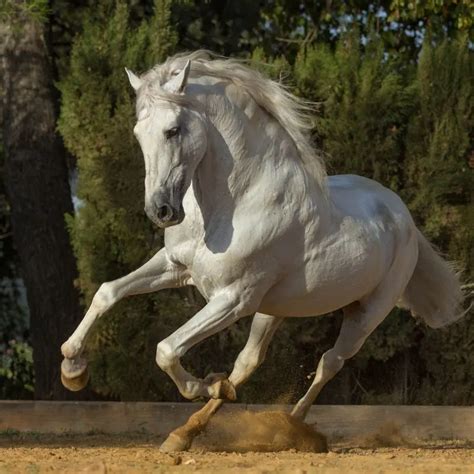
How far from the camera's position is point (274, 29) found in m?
13.0

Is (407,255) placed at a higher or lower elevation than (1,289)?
higher

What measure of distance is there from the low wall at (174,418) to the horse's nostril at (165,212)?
2.94 metres

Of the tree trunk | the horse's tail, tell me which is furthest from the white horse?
the tree trunk

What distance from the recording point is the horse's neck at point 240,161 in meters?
6.72

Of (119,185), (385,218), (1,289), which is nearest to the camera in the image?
(385,218)

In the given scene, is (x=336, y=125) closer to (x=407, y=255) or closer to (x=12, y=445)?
(x=407, y=255)

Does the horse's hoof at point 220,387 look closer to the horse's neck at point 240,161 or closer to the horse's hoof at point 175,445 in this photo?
the horse's hoof at point 175,445

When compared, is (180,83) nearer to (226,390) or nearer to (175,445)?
(226,390)

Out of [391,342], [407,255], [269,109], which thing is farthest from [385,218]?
[391,342]

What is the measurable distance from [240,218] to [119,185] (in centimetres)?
338

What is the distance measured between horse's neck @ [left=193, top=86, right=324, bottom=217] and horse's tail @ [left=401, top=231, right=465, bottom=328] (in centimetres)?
159

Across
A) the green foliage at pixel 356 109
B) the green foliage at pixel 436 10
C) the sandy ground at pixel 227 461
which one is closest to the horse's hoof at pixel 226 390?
the sandy ground at pixel 227 461

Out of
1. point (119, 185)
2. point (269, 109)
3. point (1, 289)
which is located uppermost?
point (269, 109)

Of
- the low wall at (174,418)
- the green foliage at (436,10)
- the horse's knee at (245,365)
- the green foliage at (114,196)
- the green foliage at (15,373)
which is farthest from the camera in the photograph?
the green foliage at (15,373)
